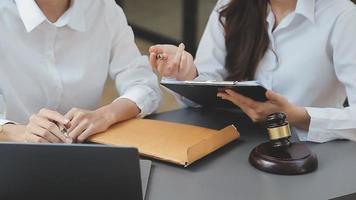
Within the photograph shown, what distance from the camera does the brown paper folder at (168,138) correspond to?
1.21m

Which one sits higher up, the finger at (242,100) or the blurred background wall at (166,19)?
the finger at (242,100)

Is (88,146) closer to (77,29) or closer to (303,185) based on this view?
(303,185)

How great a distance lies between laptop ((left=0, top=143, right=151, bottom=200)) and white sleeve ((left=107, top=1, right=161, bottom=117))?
659mm

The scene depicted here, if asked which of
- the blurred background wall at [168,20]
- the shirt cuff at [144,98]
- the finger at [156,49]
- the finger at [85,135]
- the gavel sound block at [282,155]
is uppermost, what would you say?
the finger at [156,49]

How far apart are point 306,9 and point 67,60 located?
0.72 metres

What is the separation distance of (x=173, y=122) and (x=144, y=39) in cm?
355

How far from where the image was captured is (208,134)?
1.32 metres

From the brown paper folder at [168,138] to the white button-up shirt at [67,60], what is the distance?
0.16 metres

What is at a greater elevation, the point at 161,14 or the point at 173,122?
the point at 173,122

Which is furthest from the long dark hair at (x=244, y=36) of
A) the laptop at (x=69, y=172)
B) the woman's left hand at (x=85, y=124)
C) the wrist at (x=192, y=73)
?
the laptop at (x=69, y=172)

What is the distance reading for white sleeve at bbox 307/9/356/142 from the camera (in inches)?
53.4

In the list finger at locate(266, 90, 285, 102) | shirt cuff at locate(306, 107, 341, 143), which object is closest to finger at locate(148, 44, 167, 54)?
finger at locate(266, 90, 285, 102)

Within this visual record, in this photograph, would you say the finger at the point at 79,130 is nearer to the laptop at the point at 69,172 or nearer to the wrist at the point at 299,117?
the laptop at the point at 69,172

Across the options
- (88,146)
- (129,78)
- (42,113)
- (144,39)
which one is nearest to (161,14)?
(144,39)
